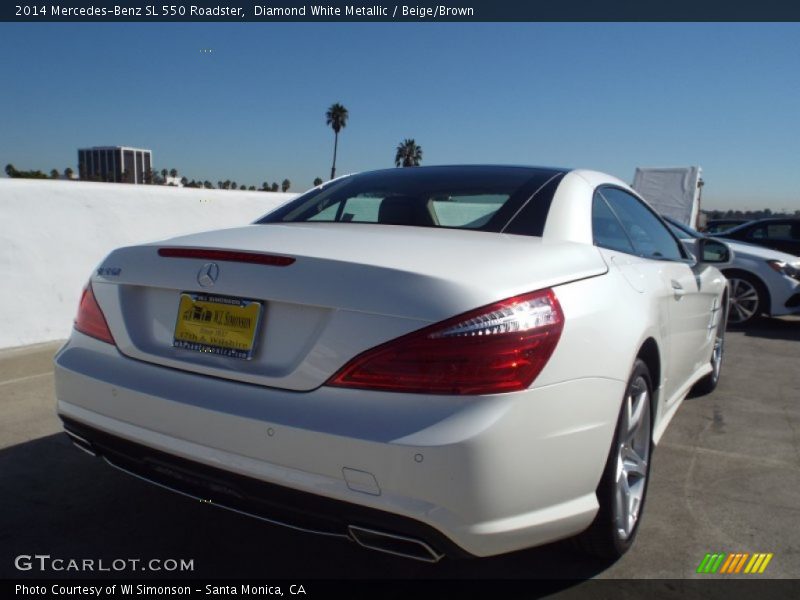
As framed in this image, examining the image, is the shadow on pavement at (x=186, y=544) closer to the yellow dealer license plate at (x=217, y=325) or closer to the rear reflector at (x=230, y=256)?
the yellow dealer license plate at (x=217, y=325)

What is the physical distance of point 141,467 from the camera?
7.28ft

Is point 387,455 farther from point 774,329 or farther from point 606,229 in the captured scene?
point 774,329

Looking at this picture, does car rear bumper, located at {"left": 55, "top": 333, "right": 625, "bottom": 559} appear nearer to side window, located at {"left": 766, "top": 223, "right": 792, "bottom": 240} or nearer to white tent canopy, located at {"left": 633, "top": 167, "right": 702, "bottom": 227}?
side window, located at {"left": 766, "top": 223, "right": 792, "bottom": 240}

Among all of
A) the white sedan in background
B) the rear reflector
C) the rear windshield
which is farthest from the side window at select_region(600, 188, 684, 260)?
the white sedan in background

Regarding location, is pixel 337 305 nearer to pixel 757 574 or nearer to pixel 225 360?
pixel 225 360

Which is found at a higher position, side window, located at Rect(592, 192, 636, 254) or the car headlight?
side window, located at Rect(592, 192, 636, 254)

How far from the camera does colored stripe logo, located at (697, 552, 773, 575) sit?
2492mm

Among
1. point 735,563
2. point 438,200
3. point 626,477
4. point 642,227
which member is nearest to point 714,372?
point 642,227

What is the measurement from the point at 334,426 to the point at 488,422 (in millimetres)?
409

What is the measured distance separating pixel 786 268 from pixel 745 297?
575mm

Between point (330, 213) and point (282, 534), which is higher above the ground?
point (330, 213)

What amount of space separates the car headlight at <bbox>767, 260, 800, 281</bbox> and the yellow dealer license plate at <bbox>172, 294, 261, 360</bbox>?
8123 mm

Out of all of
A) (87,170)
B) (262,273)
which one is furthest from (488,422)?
(87,170)

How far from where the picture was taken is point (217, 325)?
6.73 ft
